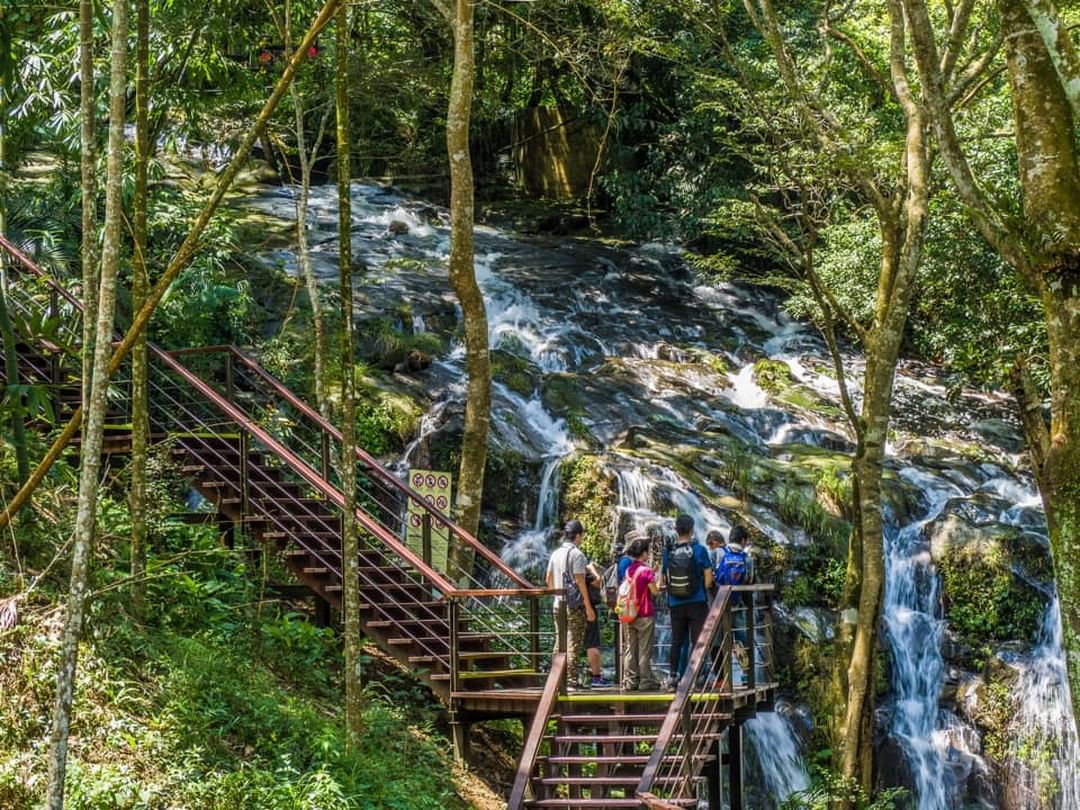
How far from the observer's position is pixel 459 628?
10969 millimetres

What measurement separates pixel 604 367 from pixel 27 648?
43.9ft

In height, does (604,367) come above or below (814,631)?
above

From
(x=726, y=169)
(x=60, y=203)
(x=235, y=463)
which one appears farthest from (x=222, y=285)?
(x=726, y=169)

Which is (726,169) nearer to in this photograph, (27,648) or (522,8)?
(522,8)

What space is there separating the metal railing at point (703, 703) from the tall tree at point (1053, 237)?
10.3 ft

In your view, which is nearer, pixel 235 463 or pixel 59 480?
pixel 59 480

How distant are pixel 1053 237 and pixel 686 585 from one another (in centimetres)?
543

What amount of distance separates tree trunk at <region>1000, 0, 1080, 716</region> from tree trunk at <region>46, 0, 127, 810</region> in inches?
190

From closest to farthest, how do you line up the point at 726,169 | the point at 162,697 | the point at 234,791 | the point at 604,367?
the point at 234,791, the point at 162,697, the point at 604,367, the point at 726,169

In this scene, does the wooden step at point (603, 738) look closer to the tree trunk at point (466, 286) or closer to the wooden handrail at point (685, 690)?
the wooden handrail at point (685, 690)

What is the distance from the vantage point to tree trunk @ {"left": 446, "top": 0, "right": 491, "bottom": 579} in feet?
39.3

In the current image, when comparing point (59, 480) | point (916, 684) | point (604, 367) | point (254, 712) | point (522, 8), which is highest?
point (522, 8)

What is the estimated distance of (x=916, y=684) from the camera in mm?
14523

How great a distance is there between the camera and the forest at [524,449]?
300 inches
